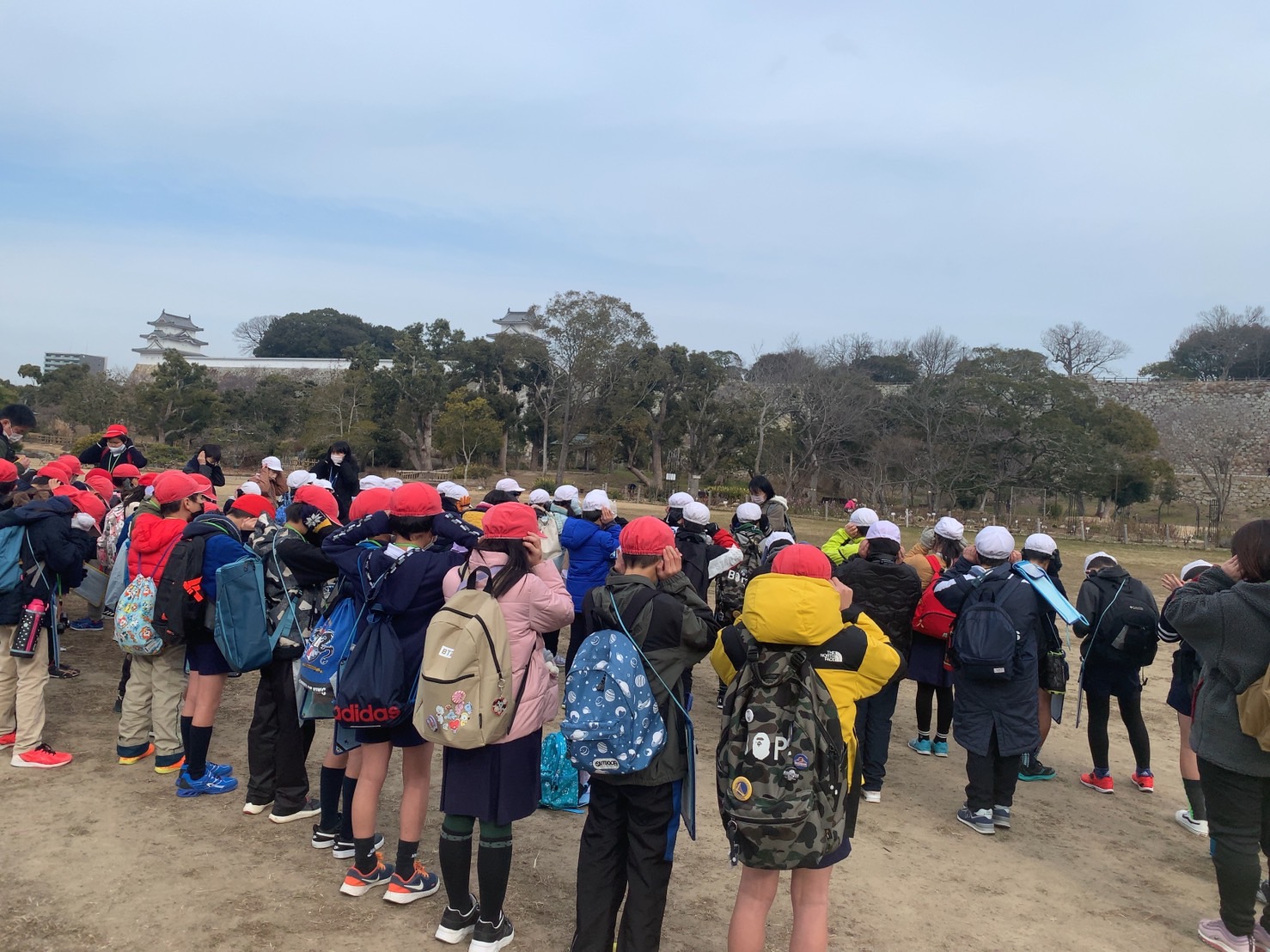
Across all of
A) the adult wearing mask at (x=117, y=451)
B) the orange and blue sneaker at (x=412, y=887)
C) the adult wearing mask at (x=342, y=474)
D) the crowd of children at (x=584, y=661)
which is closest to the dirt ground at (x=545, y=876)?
the orange and blue sneaker at (x=412, y=887)

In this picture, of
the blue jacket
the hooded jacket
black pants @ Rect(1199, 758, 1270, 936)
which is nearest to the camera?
the hooded jacket

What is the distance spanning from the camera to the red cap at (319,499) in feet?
12.7

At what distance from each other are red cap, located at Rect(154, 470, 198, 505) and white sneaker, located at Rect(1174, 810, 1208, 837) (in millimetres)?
5978

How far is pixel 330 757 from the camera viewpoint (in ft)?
11.5

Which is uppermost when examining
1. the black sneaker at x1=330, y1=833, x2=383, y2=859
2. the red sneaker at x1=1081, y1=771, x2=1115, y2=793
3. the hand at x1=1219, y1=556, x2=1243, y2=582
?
the hand at x1=1219, y1=556, x2=1243, y2=582

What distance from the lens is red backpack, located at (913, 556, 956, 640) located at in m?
5.10

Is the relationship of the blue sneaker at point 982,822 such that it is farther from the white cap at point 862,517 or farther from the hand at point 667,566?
the hand at point 667,566

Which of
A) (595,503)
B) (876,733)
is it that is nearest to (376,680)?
(876,733)

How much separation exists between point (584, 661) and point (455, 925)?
1.25 meters

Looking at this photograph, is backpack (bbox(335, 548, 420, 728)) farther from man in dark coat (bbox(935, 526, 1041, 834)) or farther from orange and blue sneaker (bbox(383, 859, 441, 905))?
man in dark coat (bbox(935, 526, 1041, 834))

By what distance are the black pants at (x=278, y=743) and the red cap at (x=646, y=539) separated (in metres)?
2.19

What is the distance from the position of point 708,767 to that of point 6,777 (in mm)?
3969

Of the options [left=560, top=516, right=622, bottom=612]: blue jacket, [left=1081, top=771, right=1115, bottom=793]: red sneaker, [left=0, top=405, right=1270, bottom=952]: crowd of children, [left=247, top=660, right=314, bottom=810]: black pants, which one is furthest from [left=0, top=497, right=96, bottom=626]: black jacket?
[left=1081, top=771, right=1115, bottom=793]: red sneaker

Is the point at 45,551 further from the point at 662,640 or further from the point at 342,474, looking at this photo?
the point at 662,640
